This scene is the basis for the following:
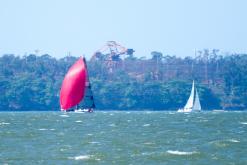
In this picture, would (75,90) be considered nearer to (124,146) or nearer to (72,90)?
(72,90)

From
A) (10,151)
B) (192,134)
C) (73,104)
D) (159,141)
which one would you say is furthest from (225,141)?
(73,104)

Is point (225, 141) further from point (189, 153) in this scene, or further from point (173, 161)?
point (173, 161)

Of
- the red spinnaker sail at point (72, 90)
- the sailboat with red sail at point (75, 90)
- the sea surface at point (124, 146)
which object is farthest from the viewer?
the sailboat with red sail at point (75, 90)

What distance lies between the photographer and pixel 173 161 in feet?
173

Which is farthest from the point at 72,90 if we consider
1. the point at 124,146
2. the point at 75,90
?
the point at 124,146

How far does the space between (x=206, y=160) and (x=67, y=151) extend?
910cm

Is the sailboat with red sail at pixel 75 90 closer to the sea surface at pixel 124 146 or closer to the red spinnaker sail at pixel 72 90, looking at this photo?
the red spinnaker sail at pixel 72 90

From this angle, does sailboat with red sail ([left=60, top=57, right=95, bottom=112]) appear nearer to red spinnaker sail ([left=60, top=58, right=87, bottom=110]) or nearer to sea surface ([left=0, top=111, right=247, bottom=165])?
red spinnaker sail ([left=60, top=58, right=87, bottom=110])

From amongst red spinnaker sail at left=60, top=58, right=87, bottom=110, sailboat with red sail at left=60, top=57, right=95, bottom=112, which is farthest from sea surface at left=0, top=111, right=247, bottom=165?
sailboat with red sail at left=60, top=57, right=95, bottom=112

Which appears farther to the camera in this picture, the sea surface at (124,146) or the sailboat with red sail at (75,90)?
the sailboat with red sail at (75,90)

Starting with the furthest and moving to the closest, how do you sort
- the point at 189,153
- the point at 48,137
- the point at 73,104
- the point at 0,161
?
the point at 73,104
the point at 48,137
the point at 189,153
the point at 0,161

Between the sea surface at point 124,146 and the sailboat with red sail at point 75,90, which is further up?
the sailboat with red sail at point 75,90

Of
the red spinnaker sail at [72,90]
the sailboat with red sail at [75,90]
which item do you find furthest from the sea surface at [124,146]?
the sailboat with red sail at [75,90]

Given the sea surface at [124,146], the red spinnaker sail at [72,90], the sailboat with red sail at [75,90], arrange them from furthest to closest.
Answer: the sailboat with red sail at [75,90] < the red spinnaker sail at [72,90] < the sea surface at [124,146]
